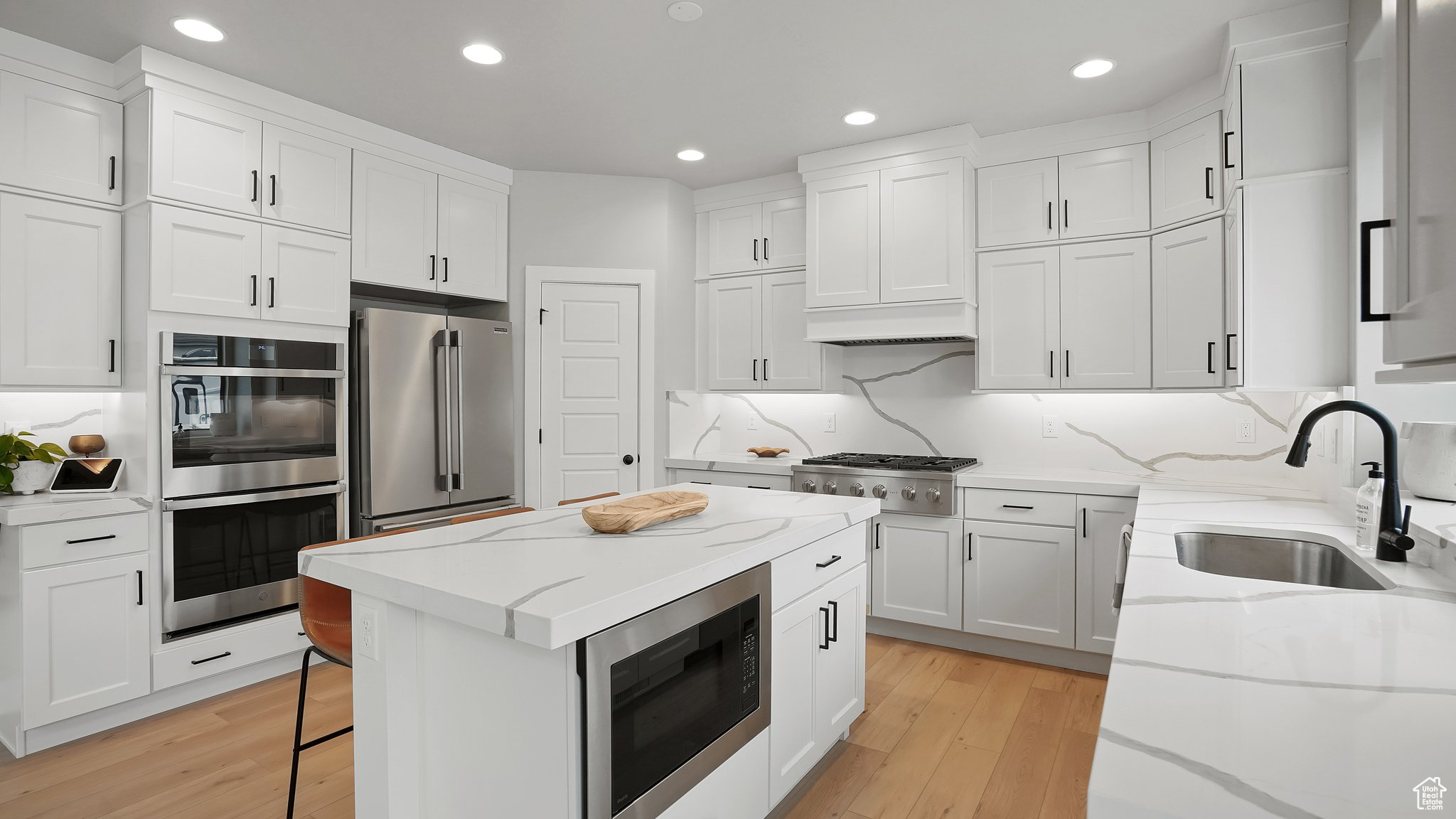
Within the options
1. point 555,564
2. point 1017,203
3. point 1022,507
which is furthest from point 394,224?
point 1022,507

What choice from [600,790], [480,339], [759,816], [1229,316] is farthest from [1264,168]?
[480,339]

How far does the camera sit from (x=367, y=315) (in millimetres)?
3445

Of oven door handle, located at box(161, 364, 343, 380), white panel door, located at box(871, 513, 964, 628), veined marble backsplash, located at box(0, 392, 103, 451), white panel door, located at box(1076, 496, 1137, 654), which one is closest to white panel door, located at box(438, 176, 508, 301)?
oven door handle, located at box(161, 364, 343, 380)

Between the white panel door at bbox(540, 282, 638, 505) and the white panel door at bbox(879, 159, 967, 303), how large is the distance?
61.4 inches

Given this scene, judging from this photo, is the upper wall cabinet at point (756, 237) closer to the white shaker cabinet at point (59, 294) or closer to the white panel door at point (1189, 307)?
the white panel door at point (1189, 307)

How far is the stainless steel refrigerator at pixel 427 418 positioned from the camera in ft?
11.4

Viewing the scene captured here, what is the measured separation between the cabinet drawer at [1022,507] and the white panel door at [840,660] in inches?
46.3

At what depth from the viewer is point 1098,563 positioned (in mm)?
3199

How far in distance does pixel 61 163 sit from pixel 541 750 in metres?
3.12

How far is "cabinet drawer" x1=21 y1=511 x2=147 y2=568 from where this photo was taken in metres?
2.51

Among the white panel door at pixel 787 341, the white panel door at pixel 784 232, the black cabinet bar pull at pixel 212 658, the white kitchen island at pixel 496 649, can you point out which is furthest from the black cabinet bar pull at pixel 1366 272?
the black cabinet bar pull at pixel 212 658

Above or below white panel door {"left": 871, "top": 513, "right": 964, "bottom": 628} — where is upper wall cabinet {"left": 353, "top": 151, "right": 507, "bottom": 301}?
above

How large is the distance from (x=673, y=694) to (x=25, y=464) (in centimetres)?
294

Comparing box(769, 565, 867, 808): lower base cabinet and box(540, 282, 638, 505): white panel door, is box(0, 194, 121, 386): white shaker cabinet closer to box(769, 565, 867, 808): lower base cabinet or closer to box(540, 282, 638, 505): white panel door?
box(540, 282, 638, 505): white panel door
